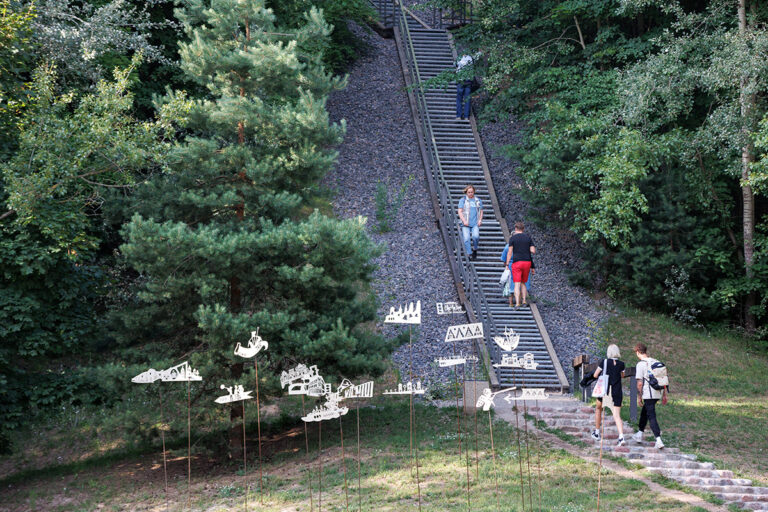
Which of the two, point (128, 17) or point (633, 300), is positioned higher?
point (128, 17)

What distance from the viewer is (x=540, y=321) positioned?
1491 centimetres

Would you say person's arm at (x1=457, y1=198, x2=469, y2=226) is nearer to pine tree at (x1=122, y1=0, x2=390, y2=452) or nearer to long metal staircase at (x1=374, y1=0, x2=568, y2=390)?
long metal staircase at (x1=374, y1=0, x2=568, y2=390)

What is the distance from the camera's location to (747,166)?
14.8m

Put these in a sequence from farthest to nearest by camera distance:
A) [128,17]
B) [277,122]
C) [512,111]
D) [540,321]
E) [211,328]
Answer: [512,111] < [540,321] < [128,17] < [277,122] < [211,328]

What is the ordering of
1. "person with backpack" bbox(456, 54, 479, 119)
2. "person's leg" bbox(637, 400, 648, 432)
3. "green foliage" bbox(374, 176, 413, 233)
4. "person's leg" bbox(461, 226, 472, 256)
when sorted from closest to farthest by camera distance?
"person's leg" bbox(637, 400, 648, 432) < "person's leg" bbox(461, 226, 472, 256) < "green foliage" bbox(374, 176, 413, 233) < "person with backpack" bbox(456, 54, 479, 119)

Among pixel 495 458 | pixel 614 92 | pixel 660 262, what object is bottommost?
pixel 495 458

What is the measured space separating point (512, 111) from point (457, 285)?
18.9 feet

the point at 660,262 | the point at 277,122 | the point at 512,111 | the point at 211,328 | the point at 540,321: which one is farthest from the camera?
the point at 512,111

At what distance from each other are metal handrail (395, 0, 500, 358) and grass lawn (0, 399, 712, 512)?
2.68 m

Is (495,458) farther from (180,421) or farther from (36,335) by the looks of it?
(36,335)

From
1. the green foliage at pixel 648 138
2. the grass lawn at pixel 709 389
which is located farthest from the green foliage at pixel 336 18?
the grass lawn at pixel 709 389

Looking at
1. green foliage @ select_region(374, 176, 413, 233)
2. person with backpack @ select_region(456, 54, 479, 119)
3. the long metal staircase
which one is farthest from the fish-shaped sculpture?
person with backpack @ select_region(456, 54, 479, 119)

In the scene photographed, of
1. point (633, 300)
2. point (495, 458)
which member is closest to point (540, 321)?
point (633, 300)

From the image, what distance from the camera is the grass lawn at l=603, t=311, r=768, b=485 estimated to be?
1112cm
